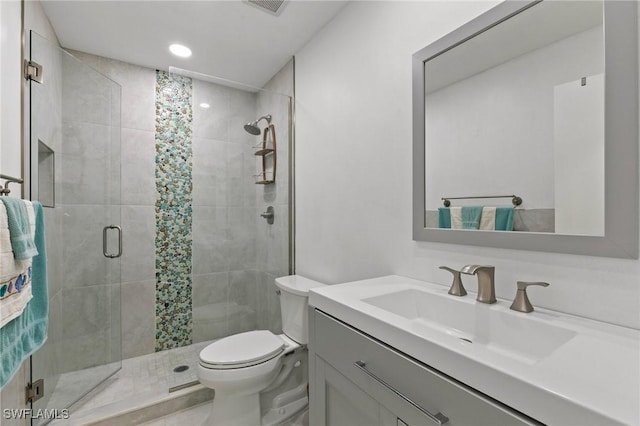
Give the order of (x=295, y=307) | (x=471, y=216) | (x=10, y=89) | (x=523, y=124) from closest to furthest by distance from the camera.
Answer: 1. (x=523, y=124)
2. (x=471, y=216)
3. (x=10, y=89)
4. (x=295, y=307)

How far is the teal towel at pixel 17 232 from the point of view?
41.4 inches

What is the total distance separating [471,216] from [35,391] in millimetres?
2391

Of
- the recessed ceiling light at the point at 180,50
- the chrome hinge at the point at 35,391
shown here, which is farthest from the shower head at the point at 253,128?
the chrome hinge at the point at 35,391

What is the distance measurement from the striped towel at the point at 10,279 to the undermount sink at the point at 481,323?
4.06 ft

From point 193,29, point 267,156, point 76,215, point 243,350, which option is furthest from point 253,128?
point 243,350

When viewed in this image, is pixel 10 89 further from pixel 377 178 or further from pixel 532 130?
pixel 532 130

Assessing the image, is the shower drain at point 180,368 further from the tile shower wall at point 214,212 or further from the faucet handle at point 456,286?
the faucet handle at point 456,286

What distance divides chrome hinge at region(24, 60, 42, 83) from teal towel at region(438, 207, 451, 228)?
7.18 ft

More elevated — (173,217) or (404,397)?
(173,217)

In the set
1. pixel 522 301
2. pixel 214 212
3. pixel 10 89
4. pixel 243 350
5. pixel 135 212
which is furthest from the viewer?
pixel 135 212

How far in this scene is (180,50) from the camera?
2295 millimetres

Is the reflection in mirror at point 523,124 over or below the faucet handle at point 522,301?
over

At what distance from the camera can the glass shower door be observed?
1.67m

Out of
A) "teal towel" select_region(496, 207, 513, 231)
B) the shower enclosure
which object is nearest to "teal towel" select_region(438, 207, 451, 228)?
"teal towel" select_region(496, 207, 513, 231)
